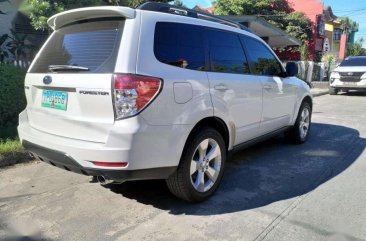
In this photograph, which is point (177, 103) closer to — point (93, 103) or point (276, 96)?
point (93, 103)

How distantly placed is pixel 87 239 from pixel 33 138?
1.21 meters

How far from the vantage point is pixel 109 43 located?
11.2ft

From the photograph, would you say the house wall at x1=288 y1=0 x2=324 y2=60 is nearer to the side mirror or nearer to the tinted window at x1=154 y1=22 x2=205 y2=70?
the side mirror

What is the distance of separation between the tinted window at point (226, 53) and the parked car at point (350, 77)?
492 inches

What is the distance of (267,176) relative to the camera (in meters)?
5.00

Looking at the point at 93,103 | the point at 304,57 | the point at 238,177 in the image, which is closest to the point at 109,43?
the point at 93,103

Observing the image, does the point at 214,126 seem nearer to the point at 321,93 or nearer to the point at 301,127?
the point at 301,127

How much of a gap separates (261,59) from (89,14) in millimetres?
2586

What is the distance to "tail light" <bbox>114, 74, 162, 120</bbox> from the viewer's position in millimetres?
3191

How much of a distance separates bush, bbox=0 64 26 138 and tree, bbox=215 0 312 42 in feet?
80.6

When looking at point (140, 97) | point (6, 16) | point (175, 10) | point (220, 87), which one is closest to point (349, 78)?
point (6, 16)

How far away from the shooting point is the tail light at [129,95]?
3.19 m

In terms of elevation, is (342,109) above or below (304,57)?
below

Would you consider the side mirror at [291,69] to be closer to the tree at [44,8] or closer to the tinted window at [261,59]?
the tinted window at [261,59]
